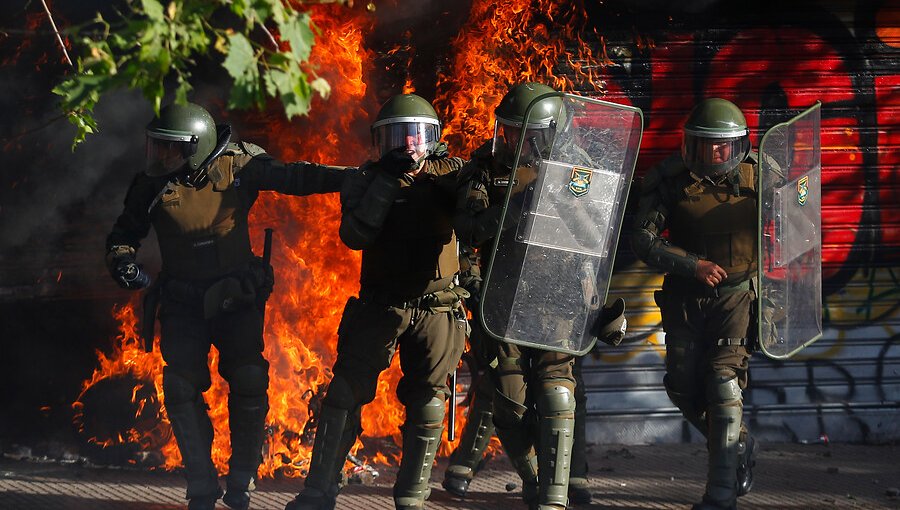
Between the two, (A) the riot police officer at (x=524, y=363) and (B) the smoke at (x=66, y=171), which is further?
(B) the smoke at (x=66, y=171)

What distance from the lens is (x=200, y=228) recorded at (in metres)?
5.72

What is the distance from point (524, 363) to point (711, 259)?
1223mm

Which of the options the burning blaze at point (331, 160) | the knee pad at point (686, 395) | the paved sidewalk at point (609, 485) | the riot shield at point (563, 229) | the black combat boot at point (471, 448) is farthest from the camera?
the burning blaze at point (331, 160)

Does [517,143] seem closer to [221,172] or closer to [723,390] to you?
[221,172]

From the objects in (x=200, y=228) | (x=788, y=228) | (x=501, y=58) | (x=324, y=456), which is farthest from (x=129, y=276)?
(x=788, y=228)

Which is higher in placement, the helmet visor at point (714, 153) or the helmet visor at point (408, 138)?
the helmet visor at point (714, 153)

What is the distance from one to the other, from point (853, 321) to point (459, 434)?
9.40 ft

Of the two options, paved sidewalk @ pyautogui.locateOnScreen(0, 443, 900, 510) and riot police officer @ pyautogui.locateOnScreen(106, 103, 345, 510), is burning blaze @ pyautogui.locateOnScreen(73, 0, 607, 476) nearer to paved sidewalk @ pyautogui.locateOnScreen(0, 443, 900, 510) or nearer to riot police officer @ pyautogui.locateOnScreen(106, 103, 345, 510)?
paved sidewalk @ pyautogui.locateOnScreen(0, 443, 900, 510)

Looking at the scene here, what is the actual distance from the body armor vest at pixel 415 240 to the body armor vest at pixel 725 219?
1.36 metres

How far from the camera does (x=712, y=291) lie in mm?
5859

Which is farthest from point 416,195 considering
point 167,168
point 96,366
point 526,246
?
point 96,366

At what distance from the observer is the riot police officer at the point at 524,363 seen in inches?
192

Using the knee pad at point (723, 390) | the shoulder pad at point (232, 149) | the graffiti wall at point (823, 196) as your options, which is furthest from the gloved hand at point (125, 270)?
the graffiti wall at point (823, 196)

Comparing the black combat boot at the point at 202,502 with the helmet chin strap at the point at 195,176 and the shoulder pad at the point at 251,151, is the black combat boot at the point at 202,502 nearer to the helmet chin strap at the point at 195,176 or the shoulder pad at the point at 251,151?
the helmet chin strap at the point at 195,176
